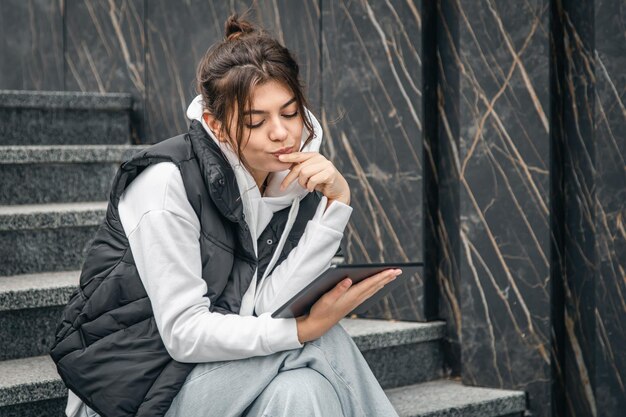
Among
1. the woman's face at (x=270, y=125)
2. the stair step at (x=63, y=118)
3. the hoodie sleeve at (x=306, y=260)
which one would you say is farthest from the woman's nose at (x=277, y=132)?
the stair step at (x=63, y=118)

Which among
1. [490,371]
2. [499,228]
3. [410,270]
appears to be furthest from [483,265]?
[410,270]

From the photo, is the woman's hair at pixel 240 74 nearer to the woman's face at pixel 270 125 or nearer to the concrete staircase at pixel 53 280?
the woman's face at pixel 270 125

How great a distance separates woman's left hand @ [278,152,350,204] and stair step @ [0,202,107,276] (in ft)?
3.68

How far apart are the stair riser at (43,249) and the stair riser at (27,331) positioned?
0.28 meters

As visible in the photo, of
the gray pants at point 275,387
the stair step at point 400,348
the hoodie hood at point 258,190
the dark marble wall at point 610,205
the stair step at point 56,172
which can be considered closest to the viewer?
the gray pants at point 275,387

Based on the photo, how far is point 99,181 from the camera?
145 inches

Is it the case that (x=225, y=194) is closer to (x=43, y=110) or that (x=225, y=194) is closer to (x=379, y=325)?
(x=379, y=325)

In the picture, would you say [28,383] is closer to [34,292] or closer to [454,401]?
[34,292]

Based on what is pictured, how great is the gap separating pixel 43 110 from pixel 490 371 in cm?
204

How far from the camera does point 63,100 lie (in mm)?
4047

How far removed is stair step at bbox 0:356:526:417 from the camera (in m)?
2.56

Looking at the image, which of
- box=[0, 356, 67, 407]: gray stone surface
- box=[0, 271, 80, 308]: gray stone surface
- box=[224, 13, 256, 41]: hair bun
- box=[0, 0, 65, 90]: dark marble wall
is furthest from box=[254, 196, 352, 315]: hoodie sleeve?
box=[0, 0, 65, 90]: dark marble wall

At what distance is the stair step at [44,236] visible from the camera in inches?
122

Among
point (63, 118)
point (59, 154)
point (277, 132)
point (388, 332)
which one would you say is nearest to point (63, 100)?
point (63, 118)
